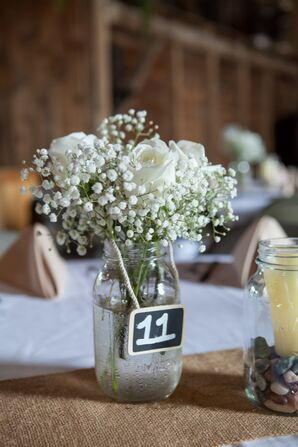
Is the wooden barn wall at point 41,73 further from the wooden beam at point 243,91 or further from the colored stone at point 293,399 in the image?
the colored stone at point 293,399

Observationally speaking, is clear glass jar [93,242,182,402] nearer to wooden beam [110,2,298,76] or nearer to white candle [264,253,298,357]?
white candle [264,253,298,357]

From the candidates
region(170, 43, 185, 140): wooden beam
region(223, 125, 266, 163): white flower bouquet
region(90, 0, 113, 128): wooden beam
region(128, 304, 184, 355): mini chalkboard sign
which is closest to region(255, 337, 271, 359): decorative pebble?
region(128, 304, 184, 355): mini chalkboard sign

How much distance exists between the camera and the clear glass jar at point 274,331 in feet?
2.59

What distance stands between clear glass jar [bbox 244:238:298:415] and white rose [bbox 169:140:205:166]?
6.4 inches

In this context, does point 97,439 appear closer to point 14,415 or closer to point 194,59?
point 14,415

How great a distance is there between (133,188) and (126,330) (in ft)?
0.70

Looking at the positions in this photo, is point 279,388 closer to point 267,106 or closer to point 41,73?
point 41,73

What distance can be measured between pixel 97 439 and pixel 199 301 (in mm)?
731

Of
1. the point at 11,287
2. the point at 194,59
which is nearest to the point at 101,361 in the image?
the point at 11,287

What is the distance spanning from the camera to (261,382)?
2.68 ft

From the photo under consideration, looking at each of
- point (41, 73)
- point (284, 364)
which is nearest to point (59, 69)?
point (41, 73)

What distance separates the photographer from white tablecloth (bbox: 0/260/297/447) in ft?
3.42

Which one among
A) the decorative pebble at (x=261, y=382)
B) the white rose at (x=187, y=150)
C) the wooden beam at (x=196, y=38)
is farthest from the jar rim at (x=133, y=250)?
the wooden beam at (x=196, y=38)

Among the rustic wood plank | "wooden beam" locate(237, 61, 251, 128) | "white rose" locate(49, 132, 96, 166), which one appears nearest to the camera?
"white rose" locate(49, 132, 96, 166)
